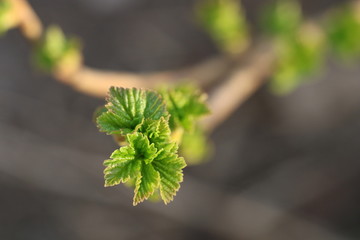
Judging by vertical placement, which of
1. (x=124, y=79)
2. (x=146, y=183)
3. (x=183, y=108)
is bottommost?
(x=146, y=183)

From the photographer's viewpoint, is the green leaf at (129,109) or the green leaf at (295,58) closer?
the green leaf at (129,109)

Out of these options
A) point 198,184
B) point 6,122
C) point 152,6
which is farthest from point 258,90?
point 6,122

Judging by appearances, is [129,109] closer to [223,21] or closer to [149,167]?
[149,167]

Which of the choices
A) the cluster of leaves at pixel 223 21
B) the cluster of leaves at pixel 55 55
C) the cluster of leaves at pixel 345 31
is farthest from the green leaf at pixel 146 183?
the cluster of leaves at pixel 345 31

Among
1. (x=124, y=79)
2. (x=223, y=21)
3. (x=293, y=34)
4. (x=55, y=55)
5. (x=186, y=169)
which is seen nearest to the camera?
(x=55, y=55)

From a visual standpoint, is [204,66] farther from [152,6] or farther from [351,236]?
[351,236]

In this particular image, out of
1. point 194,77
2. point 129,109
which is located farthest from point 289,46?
point 129,109

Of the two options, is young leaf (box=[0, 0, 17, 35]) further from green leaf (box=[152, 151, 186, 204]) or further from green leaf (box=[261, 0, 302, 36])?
green leaf (box=[261, 0, 302, 36])

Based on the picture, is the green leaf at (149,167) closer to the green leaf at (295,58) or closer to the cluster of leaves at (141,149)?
the cluster of leaves at (141,149)
